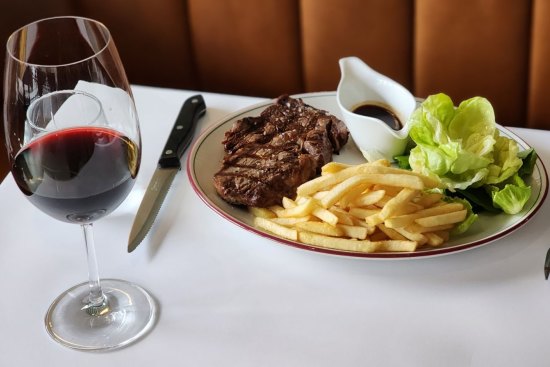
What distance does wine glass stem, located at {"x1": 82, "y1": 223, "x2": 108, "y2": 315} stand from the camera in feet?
3.72

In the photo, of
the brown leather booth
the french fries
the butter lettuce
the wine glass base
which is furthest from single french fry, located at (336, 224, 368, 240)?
the brown leather booth

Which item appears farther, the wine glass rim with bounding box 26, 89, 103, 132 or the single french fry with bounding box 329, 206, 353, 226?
the single french fry with bounding box 329, 206, 353, 226

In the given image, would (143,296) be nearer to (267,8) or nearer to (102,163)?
(102,163)

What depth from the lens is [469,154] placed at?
133cm

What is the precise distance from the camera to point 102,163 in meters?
1.04

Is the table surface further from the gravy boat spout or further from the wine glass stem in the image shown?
the gravy boat spout

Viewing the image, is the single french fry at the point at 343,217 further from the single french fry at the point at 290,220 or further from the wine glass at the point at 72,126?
the wine glass at the point at 72,126

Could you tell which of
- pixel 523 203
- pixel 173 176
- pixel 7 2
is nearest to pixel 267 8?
pixel 7 2

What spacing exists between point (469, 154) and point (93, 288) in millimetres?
664

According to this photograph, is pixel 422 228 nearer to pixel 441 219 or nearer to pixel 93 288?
pixel 441 219

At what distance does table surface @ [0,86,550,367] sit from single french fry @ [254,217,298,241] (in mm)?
33

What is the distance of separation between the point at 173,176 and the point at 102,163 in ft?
1.46

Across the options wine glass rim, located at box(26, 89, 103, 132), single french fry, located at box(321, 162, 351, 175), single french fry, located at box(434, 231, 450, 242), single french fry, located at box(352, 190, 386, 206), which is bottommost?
single french fry, located at box(434, 231, 450, 242)

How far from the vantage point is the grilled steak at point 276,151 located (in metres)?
1.38
